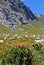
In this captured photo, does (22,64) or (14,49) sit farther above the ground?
(14,49)

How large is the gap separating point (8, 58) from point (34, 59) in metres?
2.51

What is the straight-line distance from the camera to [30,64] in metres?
23.0

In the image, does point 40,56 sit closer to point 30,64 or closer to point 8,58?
point 30,64

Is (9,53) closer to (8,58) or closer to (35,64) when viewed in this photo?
(8,58)

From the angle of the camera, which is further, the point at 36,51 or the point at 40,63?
the point at 36,51

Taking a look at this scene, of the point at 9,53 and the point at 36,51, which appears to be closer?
the point at 9,53

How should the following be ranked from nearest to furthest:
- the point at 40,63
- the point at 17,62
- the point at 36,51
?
the point at 40,63
the point at 17,62
the point at 36,51

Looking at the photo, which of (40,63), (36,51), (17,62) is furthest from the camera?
(36,51)

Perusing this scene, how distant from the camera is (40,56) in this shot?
75.4 feet

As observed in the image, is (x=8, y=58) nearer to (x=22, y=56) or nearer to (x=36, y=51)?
(x=22, y=56)

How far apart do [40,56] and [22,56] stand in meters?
1.74

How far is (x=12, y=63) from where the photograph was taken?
912 inches

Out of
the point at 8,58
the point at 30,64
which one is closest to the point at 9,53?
the point at 8,58

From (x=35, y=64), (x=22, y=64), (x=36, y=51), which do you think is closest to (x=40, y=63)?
(x=35, y=64)
